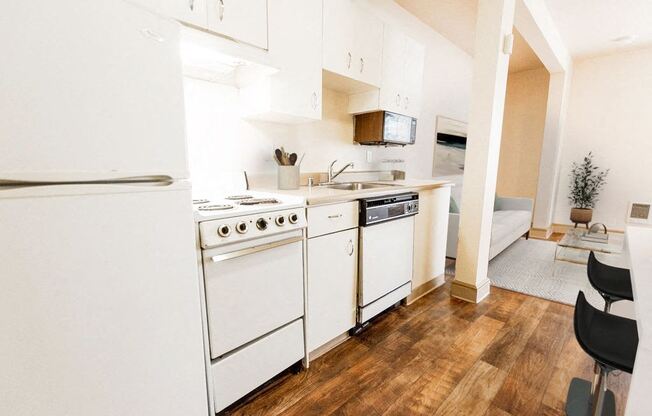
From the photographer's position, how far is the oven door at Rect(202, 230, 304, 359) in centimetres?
120

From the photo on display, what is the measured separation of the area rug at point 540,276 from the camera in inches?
100

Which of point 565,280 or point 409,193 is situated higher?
point 409,193

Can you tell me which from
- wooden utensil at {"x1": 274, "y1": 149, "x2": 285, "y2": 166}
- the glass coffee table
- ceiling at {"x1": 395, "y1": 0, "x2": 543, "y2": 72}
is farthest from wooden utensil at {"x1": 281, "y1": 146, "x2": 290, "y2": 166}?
the glass coffee table

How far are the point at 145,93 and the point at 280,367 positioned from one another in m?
1.37

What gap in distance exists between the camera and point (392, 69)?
7.84 ft

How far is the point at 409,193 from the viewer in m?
2.14

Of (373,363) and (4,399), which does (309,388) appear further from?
(4,399)

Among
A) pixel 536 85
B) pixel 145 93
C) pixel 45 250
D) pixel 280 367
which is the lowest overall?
pixel 280 367

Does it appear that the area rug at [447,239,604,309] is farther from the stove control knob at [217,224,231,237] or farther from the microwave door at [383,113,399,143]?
the stove control knob at [217,224,231,237]

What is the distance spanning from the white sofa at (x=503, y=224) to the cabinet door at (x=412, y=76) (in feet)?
4.27

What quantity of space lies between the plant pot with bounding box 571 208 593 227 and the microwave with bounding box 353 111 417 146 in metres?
3.97

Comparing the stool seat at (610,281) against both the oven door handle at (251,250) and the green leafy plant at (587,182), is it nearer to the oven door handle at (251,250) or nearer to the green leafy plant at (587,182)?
the oven door handle at (251,250)

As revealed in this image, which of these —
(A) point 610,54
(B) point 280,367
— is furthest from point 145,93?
(A) point 610,54

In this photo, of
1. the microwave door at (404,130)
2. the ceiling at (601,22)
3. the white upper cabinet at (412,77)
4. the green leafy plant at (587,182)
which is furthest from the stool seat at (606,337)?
the green leafy plant at (587,182)
